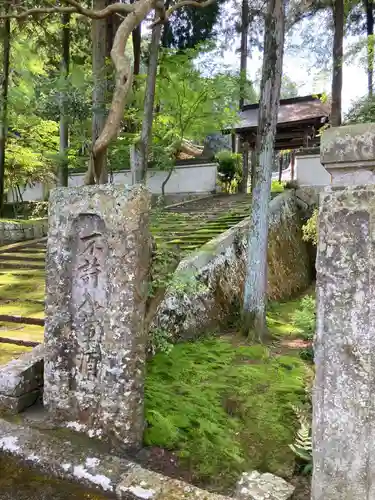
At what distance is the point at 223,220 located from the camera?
9.52 m

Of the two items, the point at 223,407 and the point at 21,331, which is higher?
the point at 21,331

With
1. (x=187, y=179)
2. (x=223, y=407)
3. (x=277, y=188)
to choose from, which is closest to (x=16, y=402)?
(x=223, y=407)

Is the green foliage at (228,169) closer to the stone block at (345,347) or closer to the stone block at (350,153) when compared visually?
the stone block at (350,153)

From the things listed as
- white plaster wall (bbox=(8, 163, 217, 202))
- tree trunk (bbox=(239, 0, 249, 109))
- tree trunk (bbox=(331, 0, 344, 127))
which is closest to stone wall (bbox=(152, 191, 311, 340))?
tree trunk (bbox=(239, 0, 249, 109))

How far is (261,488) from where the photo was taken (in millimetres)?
2438

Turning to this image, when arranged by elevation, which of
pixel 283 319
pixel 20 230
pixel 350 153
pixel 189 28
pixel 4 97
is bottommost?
pixel 283 319

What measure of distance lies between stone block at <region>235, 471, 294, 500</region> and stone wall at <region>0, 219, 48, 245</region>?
29.5ft

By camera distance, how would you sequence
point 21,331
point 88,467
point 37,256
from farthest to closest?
point 37,256 → point 21,331 → point 88,467

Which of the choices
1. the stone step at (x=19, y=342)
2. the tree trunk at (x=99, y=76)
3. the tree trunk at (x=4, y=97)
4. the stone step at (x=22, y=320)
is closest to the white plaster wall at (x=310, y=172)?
the tree trunk at (x=99, y=76)

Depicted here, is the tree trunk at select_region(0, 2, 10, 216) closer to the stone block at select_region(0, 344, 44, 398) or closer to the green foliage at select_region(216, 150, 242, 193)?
the green foliage at select_region(216, 150, 242, 193)

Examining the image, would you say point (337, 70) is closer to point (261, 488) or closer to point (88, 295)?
point (88, 295)

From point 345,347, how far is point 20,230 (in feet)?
31.7

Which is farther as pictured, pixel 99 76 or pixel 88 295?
pixel 99 76

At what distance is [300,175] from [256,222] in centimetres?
750
